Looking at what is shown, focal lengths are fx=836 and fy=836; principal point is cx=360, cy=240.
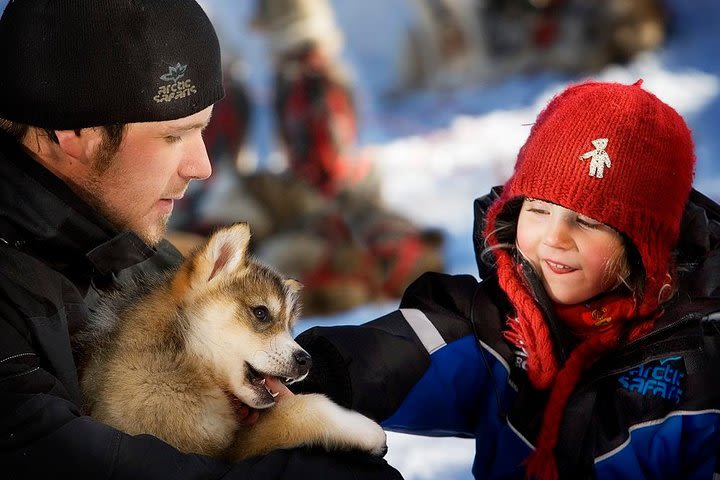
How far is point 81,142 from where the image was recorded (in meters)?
1.57

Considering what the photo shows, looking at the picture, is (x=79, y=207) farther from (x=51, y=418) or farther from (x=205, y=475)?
(x=205, y=475)

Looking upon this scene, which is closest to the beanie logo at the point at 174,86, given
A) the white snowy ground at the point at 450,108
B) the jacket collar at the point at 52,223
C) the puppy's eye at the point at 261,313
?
the jacket collar at the point at 52,223

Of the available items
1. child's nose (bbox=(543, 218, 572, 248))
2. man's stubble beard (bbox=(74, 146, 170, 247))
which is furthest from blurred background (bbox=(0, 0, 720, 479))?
man's stubble beard (bbox=(74, 146, 170, 247))

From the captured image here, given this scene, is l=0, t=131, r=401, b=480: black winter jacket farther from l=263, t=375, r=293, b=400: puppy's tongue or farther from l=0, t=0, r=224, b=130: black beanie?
l=263, t=375, r=293, b=400: puppy's tongue

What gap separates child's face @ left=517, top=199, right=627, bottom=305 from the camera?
1.73 meters

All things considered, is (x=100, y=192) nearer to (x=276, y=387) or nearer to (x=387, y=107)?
(x=276, y=387)

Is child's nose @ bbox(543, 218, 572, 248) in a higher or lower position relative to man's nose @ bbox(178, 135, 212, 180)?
higher

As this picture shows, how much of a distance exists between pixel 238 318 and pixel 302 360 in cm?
17

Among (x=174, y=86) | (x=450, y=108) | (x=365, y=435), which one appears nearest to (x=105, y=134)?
(x=174, y=86)

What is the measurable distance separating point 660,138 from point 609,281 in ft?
1.04

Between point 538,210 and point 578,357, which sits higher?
point 538,210

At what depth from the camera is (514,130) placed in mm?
4758

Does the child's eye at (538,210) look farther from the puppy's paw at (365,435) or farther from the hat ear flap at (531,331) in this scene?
the puppy's paw at (365,435)

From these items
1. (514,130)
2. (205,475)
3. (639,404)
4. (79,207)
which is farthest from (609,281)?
(514,130)
